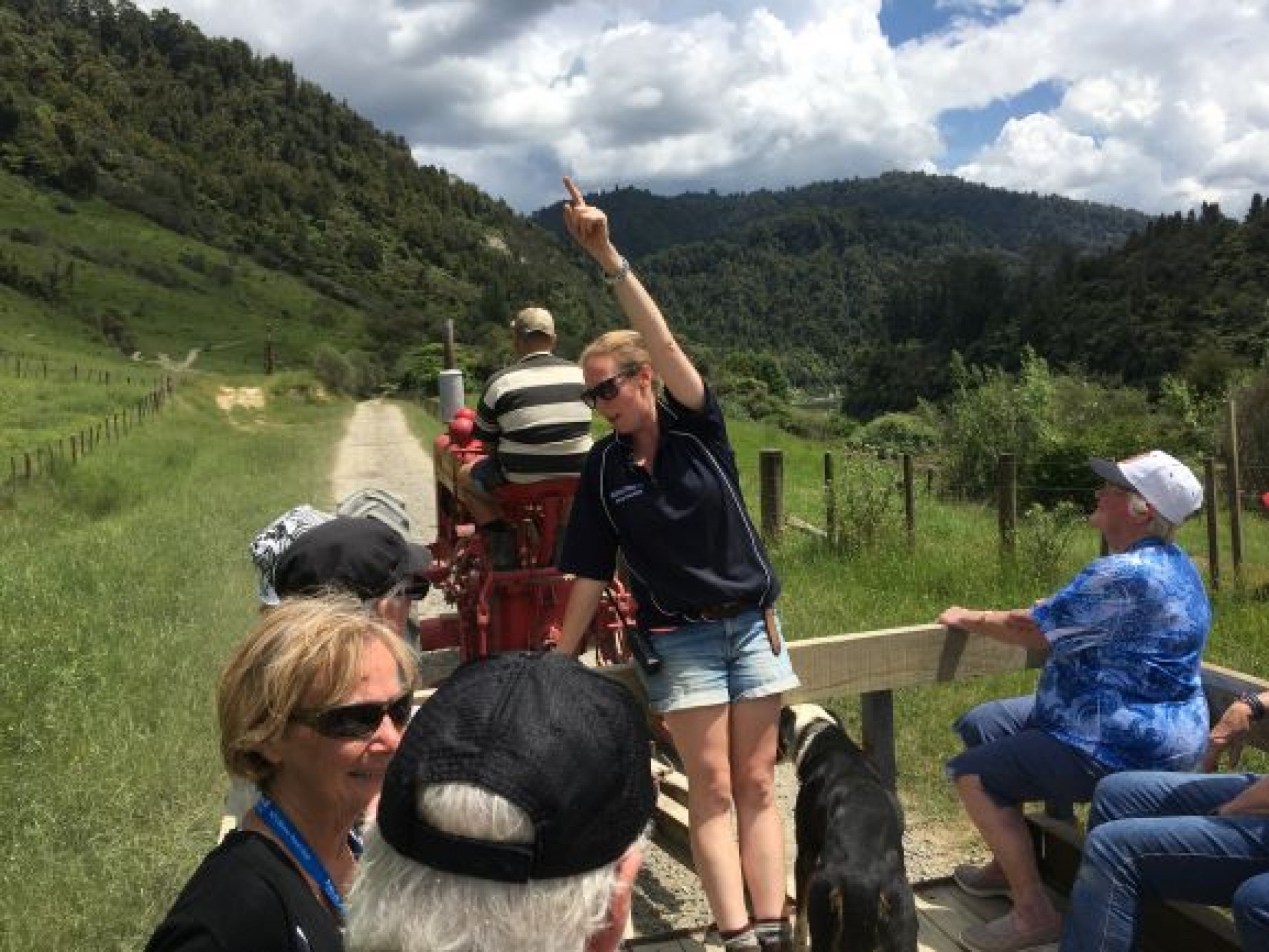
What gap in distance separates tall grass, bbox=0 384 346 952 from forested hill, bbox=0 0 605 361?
235 ft

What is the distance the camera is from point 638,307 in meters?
2.72

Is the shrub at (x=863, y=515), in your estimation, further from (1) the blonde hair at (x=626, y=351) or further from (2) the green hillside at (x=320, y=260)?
(2) the green hillside at (x=320, y=260)

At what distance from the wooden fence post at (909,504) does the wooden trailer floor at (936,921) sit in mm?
5687

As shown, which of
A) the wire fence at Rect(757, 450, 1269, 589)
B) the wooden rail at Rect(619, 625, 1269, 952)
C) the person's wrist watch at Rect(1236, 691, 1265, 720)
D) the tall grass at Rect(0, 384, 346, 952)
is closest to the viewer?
the person's wrist watch at Rect(1236, 691, 1265, 720)

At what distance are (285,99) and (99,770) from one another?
17794 cm

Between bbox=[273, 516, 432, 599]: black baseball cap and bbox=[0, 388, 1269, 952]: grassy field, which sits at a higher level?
bbox=[273, 516, 432, 599]: black baseball cap

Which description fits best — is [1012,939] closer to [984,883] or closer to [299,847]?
[984,883]

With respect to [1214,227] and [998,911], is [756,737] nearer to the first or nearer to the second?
[998,911]

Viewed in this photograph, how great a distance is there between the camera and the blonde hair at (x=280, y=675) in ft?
5.70

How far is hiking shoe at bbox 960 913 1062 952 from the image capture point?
9.78 feet

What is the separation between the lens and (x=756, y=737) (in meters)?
2.88

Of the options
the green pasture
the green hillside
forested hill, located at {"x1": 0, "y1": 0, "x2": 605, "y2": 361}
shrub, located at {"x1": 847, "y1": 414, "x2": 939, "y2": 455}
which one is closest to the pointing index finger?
shrub, located at {"x1": 847, "y1": 414, "x2": 939, "y2": 455}

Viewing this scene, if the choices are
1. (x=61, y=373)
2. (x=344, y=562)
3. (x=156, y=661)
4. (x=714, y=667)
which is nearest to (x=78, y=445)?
(x=156, y=661)

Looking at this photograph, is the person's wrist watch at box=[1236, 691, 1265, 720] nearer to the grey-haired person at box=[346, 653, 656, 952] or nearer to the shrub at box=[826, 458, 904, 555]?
the grey-haired person at box=[346, 653, 656, 952]
